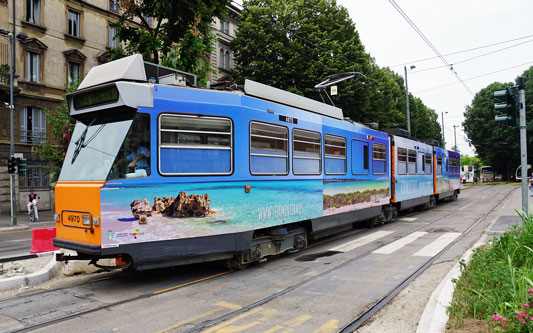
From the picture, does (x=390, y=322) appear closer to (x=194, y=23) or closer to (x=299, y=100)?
(x=299, y=100)

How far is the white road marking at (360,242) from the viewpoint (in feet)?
32.7

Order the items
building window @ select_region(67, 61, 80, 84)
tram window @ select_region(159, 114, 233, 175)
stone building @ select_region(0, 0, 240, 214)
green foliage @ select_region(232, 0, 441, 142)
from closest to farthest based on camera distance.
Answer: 1. tram window @ select_region(159, 114, 233, 175)
2. stone building @ select_region(0, 0, 240, 214)
3. green foliage @ select_region(232, 0, 441, 142)
4. building window @ select_region(67, 61, 80, 84)

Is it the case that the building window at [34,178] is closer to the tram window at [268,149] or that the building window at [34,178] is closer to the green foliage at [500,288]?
the tram window at [268,149]

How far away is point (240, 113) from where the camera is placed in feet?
24.0

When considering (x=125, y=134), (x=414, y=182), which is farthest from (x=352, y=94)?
(x=125, y=134)

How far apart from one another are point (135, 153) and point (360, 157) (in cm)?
780

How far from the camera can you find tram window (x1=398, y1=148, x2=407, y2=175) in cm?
1534

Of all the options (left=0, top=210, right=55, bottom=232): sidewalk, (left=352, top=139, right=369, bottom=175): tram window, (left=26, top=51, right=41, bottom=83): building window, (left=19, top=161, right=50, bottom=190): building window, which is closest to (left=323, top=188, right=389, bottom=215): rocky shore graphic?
(left=352, top=139, right=369, bottom=175): tram window

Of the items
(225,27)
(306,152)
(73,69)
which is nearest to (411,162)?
(306,152)

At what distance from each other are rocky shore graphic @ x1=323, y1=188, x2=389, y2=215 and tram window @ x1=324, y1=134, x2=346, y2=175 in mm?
674

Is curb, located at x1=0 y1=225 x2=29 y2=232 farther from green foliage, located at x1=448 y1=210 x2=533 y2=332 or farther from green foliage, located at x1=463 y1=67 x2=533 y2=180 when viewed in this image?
green foliage, located at x1=463 y1=67 x2=533 y2=180

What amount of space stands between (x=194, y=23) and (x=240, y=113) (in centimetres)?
1229

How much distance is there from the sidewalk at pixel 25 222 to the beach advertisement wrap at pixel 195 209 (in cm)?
1572

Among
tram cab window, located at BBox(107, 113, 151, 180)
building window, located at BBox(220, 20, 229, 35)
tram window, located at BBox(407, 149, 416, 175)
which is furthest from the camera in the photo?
building window, located at BBox(220, 20, 229, 35)
